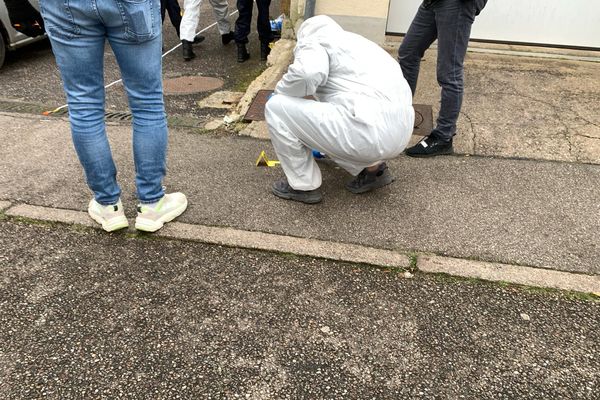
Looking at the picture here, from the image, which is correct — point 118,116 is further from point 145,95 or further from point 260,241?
point 260,241

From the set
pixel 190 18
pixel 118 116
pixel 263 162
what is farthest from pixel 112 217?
pixel 190 18

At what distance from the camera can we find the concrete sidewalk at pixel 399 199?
106 inches

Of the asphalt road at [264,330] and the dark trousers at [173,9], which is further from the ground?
the dark trousers at [173,9]

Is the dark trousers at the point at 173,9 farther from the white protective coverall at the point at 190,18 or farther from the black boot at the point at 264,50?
the black boot at the point at 264,50

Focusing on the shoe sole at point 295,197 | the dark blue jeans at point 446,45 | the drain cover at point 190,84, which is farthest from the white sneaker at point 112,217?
the drain cover at point 190,84

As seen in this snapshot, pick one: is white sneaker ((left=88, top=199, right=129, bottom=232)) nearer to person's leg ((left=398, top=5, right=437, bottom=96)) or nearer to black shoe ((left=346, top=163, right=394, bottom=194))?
black shoe ((left=346, top=163, right=394, bottom=194))

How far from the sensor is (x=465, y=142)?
3.78 m

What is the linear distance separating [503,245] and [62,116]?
377 centimetres

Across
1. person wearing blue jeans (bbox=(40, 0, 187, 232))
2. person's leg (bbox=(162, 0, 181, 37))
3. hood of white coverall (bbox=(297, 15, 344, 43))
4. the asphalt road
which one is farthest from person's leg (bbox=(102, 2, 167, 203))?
person's leg (bbox=(162, 0, 181, 37))

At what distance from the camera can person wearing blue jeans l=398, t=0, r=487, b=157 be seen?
3158 millimetres

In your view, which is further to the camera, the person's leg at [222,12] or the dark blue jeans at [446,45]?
the person's leg at [222,12]

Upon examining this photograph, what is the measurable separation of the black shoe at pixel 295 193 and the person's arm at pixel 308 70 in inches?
25.5

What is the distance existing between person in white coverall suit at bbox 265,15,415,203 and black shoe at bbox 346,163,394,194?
0.30 metres

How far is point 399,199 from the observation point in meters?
3.10
